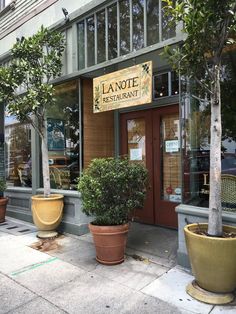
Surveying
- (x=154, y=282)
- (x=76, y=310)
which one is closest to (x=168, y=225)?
(x=154, y=282)

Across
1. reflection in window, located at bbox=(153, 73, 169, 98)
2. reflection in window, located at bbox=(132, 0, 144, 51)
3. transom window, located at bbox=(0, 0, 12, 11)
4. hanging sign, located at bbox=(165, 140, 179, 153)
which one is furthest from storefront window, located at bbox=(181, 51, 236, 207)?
transom window, located at bbox=(0, 0, 12, 11)

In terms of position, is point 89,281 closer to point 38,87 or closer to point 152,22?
point 38,87

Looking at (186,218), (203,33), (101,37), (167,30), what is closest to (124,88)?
(167,30)

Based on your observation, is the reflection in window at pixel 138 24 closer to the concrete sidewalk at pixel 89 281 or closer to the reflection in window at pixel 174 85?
the reflection in window at pixel 174 85

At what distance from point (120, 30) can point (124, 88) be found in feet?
3.64

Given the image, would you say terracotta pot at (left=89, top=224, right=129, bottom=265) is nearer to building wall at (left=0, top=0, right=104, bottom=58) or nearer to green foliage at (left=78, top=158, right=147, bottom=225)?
green foliage at (left=78, top=158, right=147, bottom=225)

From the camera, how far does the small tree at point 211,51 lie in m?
3.07

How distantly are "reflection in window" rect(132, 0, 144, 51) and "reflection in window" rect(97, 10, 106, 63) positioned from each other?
72cm

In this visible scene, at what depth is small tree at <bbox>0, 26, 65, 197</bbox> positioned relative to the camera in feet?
18.3

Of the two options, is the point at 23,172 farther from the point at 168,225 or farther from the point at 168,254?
the point at 168,254

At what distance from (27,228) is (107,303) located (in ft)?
12.1

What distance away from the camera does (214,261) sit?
125 inches

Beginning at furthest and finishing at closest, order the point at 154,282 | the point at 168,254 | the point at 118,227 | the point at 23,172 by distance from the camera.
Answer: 1. the point at 23,172
2. the point at 168,254
3. the point at 118,227
4. the point at 154,282

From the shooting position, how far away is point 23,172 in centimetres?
762
